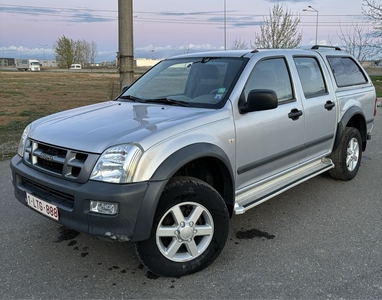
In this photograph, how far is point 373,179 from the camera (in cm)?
540

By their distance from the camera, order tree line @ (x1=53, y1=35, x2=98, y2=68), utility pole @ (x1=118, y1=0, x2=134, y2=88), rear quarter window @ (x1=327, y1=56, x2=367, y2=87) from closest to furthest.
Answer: rear quarter window @ (x1=327, y1=56, x2=367, y2=87), utility pole @ (x1=118, y1=0, x2=134, y2=88), tree line @ (x1=53, y1=35, x2=98, y2=68)

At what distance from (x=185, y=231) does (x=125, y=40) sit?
209 inches

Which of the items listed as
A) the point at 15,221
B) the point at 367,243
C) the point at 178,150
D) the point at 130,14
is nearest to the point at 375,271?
the point at 367,243

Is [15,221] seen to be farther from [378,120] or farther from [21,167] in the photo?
[378,120]

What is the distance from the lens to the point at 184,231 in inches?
114

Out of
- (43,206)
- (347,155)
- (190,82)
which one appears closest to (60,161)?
(43,206)

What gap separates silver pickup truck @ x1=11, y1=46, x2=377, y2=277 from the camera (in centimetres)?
262

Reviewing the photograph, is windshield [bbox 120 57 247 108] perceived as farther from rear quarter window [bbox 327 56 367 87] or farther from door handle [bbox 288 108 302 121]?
rear quarter window [bbox 327 56 367 87]

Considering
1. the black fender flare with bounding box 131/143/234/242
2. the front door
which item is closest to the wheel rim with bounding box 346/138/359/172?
the front door

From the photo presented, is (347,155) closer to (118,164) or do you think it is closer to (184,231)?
(184,231)

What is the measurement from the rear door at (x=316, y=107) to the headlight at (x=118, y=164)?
7.46 ft

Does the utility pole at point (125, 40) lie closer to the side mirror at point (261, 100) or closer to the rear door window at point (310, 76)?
the rear door window at point (310, 76)

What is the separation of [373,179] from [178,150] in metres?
3.74

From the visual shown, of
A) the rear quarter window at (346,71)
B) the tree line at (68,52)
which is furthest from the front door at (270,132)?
the tree line at (68,52)
